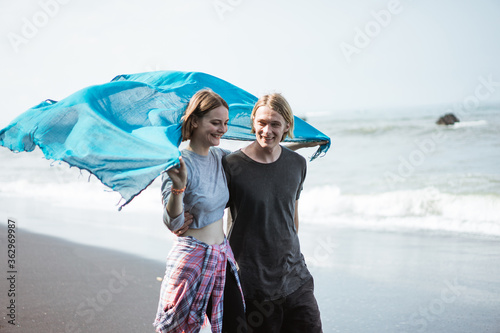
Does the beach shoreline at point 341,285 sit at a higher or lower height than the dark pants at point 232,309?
lower

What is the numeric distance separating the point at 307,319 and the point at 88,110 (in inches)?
68.0

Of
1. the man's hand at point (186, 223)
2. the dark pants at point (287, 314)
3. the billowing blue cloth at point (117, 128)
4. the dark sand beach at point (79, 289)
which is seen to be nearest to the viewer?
the billowing blue cloth at point (117, 128)

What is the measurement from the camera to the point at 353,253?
7062 mm

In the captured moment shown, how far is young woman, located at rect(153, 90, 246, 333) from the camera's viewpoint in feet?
9.29

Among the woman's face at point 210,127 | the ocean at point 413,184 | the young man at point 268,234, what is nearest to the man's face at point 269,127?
the young man at point 268,234

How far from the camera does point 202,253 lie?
286cm

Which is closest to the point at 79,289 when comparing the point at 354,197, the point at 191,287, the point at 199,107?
the point at 191,287

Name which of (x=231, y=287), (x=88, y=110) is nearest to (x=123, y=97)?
(x=88, y=110)

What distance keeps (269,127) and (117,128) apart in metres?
0.86

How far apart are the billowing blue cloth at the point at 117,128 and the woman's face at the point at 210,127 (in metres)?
0.12

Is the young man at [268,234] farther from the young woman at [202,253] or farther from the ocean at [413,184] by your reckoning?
the ocean at [413,184]

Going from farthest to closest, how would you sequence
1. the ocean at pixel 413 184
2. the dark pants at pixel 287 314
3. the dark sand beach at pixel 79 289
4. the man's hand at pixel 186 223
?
the ocean at pixel 413 184
the dark sand beach at pixel 79 289
the dark pants at pixel 287 314
the man's hand at pixel 186 223

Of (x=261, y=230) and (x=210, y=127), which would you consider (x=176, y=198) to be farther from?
(x=261, y=230)

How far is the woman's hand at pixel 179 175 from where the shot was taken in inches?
101
